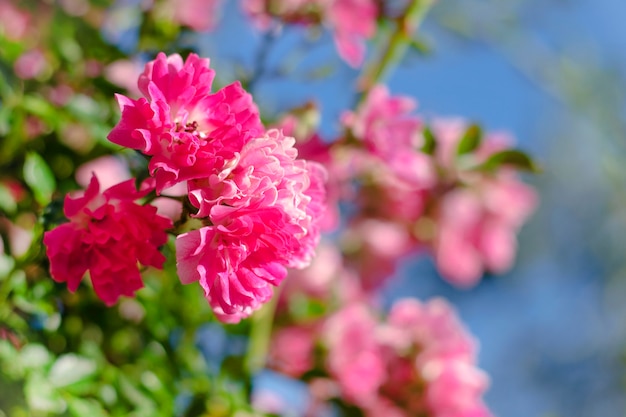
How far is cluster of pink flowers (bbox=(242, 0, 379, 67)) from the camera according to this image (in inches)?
30.8

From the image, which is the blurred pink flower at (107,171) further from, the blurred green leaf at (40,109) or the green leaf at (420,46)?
the green leaf at (420,46)

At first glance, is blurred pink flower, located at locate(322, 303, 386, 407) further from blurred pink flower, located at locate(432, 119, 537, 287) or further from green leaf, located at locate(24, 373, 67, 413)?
green leaf, located at locate(24, 373, 67, 413)

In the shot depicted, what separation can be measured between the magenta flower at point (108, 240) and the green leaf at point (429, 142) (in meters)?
0.38

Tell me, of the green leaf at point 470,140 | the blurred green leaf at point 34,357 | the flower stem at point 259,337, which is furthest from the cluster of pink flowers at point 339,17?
the blurred green leaf at point 34,357

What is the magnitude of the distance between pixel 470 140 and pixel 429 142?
5 cm

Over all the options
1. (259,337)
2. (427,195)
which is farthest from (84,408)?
(427,195)

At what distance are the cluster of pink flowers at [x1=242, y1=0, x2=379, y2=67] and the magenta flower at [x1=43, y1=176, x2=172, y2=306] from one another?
342 mm

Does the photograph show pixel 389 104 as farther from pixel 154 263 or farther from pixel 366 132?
pixel 154 263

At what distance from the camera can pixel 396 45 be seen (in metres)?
0.83

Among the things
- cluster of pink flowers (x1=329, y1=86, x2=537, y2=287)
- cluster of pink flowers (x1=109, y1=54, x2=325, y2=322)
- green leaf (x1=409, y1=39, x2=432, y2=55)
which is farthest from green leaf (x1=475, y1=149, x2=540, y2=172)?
cluster of pink flowers (x1=109, y1=54, x2=325, y2=322)

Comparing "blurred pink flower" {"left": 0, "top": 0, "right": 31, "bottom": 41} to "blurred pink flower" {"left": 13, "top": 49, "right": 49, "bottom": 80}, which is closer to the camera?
"blurred pink flower" {"left": 13, "top": 49, "right": 49, "bottom": 80}

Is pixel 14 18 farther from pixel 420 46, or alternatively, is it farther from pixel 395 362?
pixel 395 362

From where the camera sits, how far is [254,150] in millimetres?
457

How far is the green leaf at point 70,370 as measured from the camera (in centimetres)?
60
